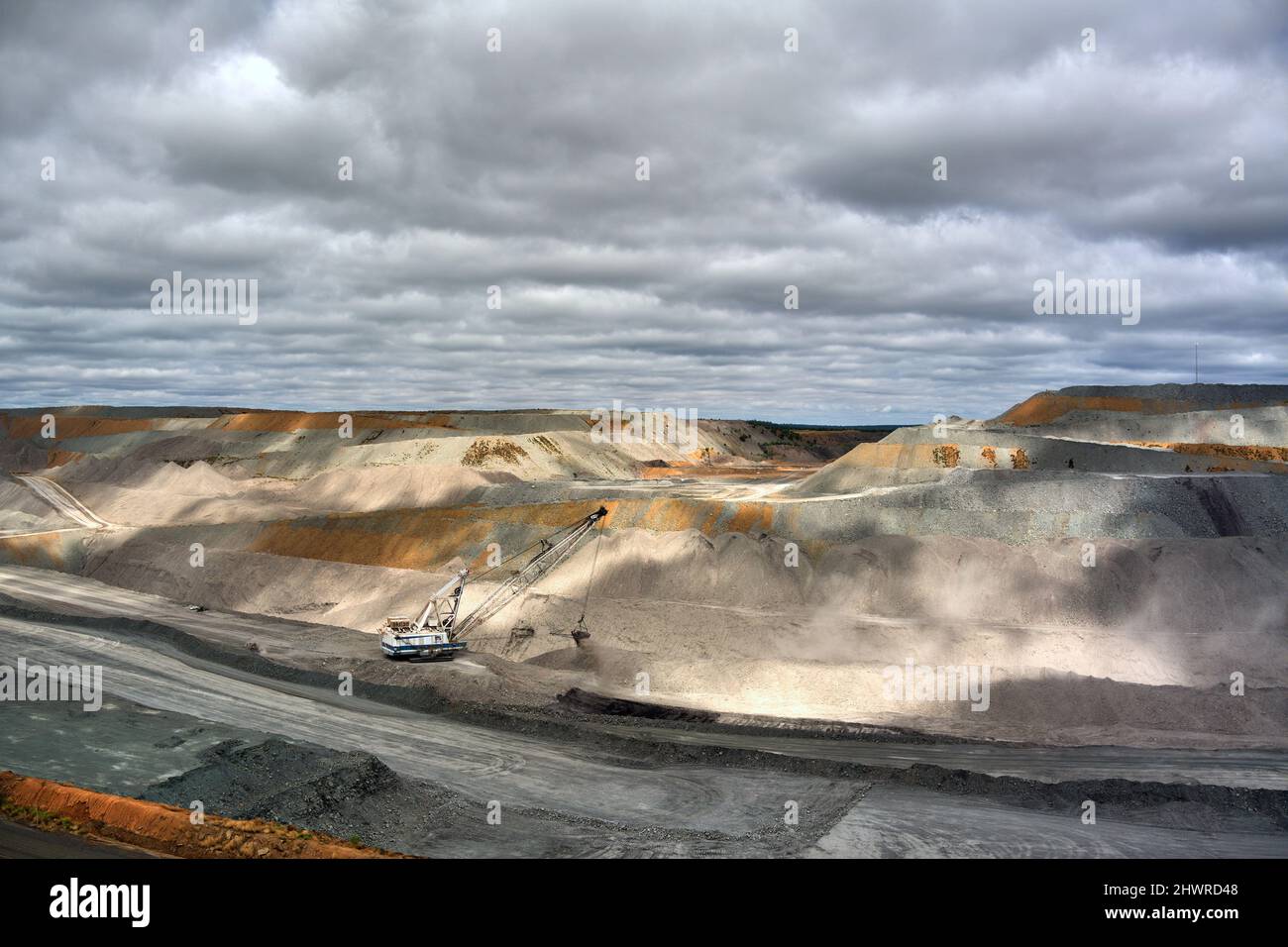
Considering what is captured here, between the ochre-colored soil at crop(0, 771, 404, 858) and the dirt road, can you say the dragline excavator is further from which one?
the dirt road

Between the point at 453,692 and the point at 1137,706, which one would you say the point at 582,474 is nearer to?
the point at 453,692

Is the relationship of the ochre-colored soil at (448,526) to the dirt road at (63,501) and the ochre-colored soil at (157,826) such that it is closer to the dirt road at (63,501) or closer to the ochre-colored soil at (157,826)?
the dirt road at (63,501)

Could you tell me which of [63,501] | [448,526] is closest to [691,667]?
[448,526]

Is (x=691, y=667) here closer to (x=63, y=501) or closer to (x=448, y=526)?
(x=448, y=526)

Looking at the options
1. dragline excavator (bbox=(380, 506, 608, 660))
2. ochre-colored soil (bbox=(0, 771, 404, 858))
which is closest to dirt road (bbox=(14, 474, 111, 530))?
dragline excavator (bbox=(380, 506, 608, 660))

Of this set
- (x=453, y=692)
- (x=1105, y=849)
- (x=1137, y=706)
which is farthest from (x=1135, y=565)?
(x=453, y=692)
